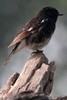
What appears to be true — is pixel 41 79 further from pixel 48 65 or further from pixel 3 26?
pixel 3 26

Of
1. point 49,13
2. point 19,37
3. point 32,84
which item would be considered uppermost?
point 49,13

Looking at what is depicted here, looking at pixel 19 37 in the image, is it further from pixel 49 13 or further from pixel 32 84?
pixel 32 84

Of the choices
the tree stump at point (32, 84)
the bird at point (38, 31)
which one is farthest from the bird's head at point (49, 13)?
the tree stump at point (32, 84)

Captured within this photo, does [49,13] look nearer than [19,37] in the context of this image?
No

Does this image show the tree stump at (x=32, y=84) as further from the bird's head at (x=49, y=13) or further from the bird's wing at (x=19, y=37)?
the bird's head at (x=49, y=13)

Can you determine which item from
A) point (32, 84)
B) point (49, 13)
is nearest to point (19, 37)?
point (49, 13)
